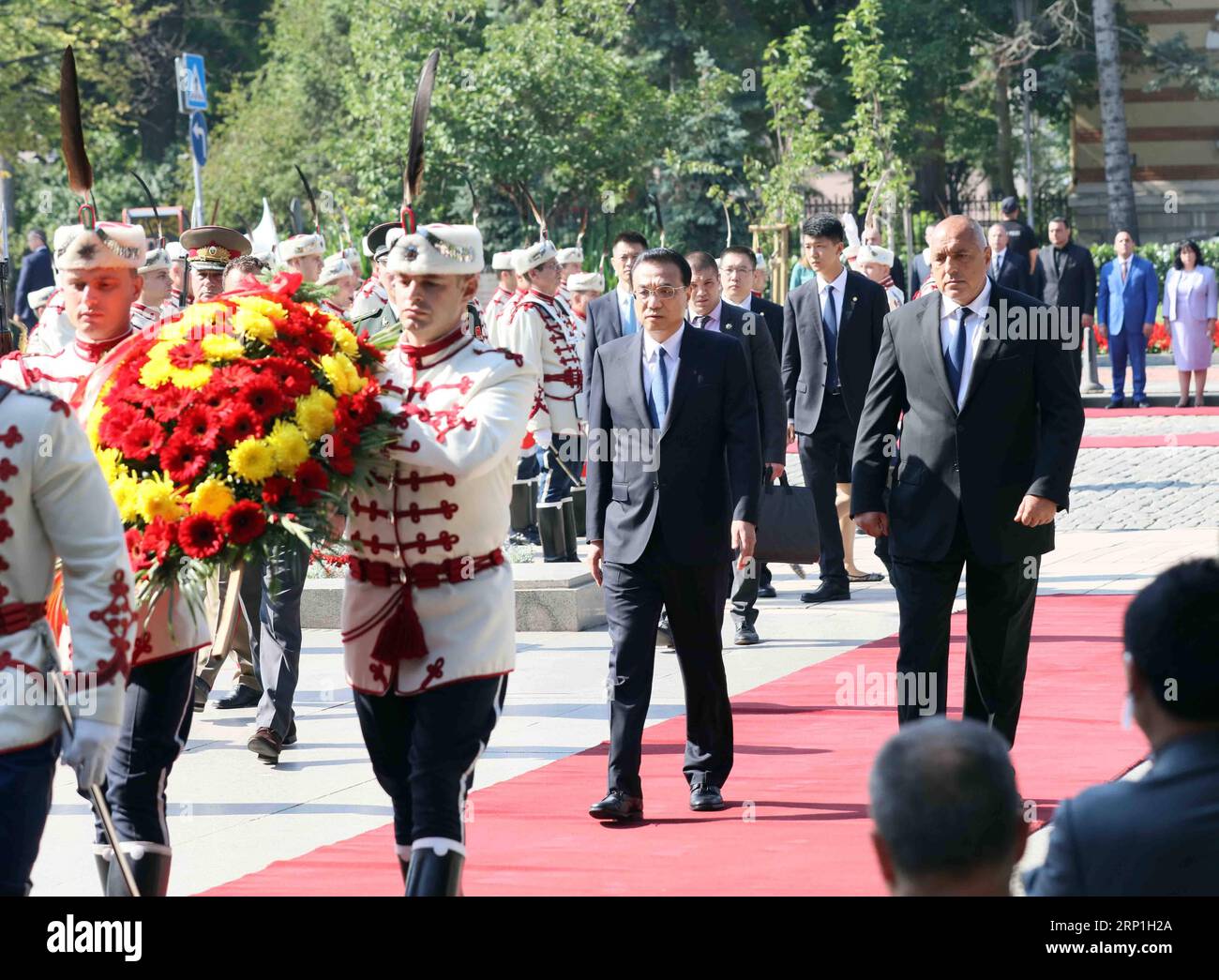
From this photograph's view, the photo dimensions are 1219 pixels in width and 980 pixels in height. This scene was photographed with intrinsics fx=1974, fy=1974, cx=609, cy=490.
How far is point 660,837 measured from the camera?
6836mm

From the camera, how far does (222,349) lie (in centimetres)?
504

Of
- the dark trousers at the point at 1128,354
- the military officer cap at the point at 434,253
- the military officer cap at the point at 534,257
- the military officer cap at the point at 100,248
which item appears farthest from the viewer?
the dark trousers at the point at 1128,354

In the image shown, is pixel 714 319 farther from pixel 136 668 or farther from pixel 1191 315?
pixel 1191 315

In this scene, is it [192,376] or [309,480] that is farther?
[192,376]

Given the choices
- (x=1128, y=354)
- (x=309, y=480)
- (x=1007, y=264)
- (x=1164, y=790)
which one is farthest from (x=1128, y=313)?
(x=1164, y=790)

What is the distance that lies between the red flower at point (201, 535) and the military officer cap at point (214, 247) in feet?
15.5

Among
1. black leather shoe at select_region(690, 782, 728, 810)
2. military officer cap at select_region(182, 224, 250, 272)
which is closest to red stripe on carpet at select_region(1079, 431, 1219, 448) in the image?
military officer cap at select_region(182, 224, 250, 272)

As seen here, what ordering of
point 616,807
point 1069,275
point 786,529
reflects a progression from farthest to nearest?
point 1069,275
point 786,529
point 616,807

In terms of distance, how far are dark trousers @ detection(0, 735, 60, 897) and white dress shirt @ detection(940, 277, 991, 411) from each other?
12.9 ft

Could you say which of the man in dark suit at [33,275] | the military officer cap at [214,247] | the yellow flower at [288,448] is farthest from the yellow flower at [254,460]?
the man in dark suit at [33,275]

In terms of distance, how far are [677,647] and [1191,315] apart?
58.3 feet

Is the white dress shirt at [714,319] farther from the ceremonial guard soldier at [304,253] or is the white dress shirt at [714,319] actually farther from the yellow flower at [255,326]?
the yellow flower at [255,326]

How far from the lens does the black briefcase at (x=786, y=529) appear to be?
35.6 feet

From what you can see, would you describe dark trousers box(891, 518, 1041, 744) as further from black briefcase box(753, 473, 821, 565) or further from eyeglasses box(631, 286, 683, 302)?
black briefcase box(753, 473, 821, 565)
